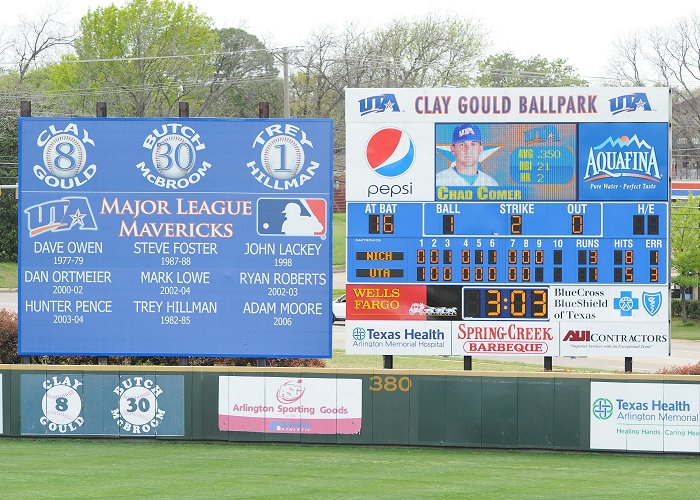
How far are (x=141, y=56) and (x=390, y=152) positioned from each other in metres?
40.3

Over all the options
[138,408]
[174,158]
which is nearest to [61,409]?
[138,408]

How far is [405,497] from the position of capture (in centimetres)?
1249

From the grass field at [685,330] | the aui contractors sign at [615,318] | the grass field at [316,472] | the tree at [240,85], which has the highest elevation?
the tree at [240,85]

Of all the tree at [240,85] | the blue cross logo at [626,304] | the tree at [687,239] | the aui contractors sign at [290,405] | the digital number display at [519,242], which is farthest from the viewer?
the tree at [240,85]

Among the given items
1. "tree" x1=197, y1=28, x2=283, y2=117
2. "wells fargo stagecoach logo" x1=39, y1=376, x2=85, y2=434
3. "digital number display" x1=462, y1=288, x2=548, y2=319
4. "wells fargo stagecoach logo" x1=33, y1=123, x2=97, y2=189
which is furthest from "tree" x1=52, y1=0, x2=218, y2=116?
"digital number display" x1=462, y1=288, x2=548, y2=319

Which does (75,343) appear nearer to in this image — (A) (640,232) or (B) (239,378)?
(B) (239,378)

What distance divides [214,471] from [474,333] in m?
4.93

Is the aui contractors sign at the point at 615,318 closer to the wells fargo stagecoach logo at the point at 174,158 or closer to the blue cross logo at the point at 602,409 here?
the blue cross logo at the point at 602,409

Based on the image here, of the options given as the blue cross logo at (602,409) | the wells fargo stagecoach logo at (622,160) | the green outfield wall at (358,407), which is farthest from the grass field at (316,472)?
the wells fargo stagecoach logo at (622,160)

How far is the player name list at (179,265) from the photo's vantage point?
17797mm

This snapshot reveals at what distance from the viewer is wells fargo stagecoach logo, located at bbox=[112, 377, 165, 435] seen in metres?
17.2

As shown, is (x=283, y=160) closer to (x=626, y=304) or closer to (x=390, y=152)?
(x=390, y=152)

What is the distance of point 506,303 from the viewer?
17.1m

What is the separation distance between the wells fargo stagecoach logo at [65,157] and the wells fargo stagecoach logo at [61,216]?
11.0 inches
